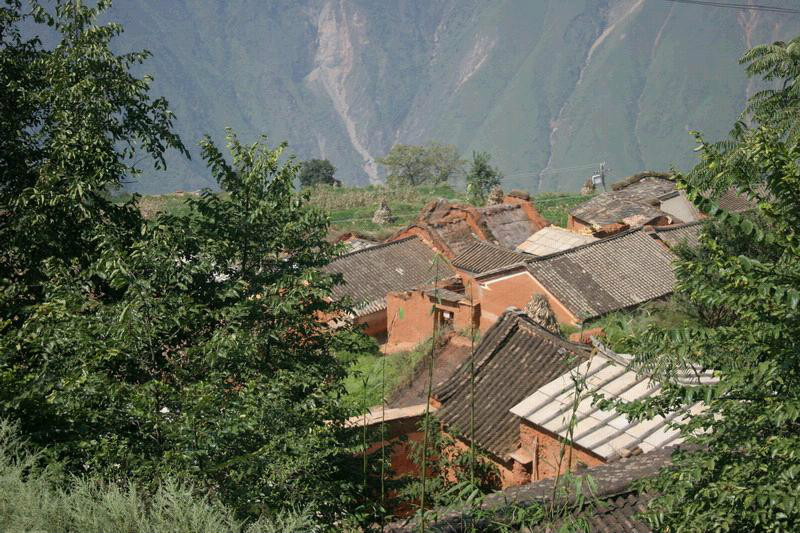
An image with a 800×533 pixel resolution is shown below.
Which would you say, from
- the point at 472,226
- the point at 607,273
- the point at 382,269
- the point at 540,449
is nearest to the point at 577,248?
the point at 607,273

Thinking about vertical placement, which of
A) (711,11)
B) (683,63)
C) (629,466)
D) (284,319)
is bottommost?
(629,466)

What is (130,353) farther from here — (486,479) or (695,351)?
(486,479)

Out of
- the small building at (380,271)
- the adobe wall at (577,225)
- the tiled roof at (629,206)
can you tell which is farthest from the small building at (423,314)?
the tiled roof at (629,206)

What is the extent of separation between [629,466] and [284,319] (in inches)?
169

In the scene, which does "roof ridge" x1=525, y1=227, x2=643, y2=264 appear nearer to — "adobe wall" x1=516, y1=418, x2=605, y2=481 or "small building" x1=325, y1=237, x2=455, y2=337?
"small building" x1=325, y1=237, x2=455, y2=337

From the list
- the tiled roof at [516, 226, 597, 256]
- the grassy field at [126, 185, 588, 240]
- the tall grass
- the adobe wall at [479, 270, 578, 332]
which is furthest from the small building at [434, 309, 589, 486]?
the grassy field at [126, 185, 588, 240]

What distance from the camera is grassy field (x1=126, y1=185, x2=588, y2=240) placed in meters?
42.4

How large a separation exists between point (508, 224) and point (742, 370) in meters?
24.8

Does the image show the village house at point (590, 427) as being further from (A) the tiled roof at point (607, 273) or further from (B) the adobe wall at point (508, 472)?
(A) the tiled roof at point (607, 273)

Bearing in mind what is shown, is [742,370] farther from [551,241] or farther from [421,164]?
[421,164]

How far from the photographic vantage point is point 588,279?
21719mm

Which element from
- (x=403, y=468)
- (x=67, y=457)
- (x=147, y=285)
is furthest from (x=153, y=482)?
(x=403, y=468)

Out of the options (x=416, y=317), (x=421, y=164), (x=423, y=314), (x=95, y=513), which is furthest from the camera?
(x=421, y=164)

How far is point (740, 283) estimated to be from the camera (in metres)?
5.65
